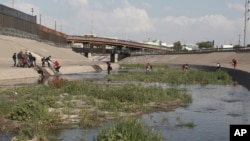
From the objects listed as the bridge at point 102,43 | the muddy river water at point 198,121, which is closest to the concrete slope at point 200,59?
the bridge at point 102,43

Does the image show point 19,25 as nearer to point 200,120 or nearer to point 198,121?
point 200,120

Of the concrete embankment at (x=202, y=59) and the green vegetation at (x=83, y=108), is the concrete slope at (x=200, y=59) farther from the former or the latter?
the green vegetation at (x=83, y=108)

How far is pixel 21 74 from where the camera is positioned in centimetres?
4672

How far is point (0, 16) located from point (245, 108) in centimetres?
6626

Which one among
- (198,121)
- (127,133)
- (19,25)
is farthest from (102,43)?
(127,133)

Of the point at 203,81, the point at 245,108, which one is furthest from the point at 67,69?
the point at 245,108

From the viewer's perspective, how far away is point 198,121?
19000mm

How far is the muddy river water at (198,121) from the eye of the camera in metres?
15.2

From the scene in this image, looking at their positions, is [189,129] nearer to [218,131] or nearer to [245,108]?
[218,131]

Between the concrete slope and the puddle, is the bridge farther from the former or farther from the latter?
the puddle

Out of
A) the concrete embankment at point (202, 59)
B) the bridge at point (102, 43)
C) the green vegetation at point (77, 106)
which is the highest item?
Result: the bridge at point (102, 43)

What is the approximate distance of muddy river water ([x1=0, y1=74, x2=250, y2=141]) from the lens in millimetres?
15219

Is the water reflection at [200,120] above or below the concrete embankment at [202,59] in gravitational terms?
below

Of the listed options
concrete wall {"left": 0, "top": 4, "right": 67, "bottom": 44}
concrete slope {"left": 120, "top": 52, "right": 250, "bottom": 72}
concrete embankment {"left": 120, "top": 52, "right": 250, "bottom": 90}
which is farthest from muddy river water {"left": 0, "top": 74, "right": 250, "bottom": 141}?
concrete slope {"left": 120, "top": 52, "right": 250, "bottom": 72}
